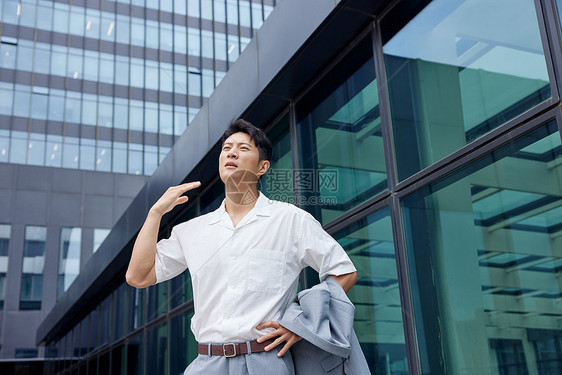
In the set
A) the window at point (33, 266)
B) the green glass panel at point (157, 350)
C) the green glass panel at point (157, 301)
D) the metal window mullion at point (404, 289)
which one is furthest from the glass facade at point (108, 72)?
the metal window mullion at point (404, 289)

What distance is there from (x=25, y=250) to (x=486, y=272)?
25.5 meters

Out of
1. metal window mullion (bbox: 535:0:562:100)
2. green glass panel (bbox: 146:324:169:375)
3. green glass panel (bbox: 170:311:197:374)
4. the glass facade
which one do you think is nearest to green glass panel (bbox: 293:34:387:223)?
metal window mullion (bbox: 535:0:562:100)

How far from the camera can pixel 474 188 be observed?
11.8 ft

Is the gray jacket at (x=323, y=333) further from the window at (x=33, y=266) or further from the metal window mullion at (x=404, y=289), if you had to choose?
the window at (x=33, y=266)

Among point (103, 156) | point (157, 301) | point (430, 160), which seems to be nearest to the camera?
point (430, 160)

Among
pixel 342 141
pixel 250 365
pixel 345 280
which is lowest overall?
pixel 250 365

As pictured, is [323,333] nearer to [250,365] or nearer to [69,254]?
[250,365]

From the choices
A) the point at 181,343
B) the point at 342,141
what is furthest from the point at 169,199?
the point at 181,343

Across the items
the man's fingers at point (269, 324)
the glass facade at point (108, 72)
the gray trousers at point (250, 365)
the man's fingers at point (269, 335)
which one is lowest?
the gray trousers at point (250, 365)

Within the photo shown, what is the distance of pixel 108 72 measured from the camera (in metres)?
32.6

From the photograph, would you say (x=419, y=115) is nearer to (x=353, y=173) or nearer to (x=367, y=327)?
(x=353, y=173)

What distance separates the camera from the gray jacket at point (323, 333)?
243 cm

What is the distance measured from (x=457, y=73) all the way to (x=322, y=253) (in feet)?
5.94

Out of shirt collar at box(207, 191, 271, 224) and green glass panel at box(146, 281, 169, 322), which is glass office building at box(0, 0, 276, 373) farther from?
shirt collar at box(207, 191, 271, 224)
